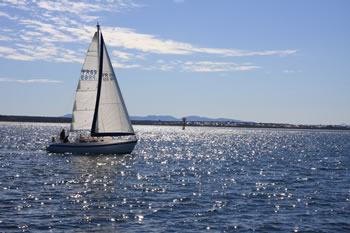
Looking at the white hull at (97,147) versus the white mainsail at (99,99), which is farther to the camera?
the white mainsail at (99,99)

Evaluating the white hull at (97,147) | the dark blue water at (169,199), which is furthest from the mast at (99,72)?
the dark blue water at (169,199)

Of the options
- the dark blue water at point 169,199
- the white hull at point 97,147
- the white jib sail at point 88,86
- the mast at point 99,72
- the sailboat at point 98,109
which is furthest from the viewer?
the white jib sail at point 88,86

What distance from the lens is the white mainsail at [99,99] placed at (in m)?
52.8

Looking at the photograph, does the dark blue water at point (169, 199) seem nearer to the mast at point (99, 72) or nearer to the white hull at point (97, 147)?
the white hull at point (97, 147)

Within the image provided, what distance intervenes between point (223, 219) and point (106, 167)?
76.7 feet

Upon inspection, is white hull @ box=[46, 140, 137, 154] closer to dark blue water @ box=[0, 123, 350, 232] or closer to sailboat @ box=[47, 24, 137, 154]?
sailboat @ box=[47, 24, 137, 154]

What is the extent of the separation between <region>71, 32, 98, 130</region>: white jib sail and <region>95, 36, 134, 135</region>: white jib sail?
105 centimetres

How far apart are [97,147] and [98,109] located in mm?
4429

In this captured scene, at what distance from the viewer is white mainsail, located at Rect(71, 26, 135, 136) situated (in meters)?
52.8

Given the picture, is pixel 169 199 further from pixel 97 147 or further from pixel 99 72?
pixel 99 72

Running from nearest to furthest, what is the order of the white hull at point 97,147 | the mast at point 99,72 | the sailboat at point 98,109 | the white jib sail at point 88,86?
the white hull at point 97,147 < the sailboat at point 98,109 < the mast at point 99,72 < the white jib sail at point 88,86

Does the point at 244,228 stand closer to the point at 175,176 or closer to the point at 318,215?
the point at 318,215

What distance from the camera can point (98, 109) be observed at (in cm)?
5319

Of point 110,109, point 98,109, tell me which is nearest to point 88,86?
point 98,109
